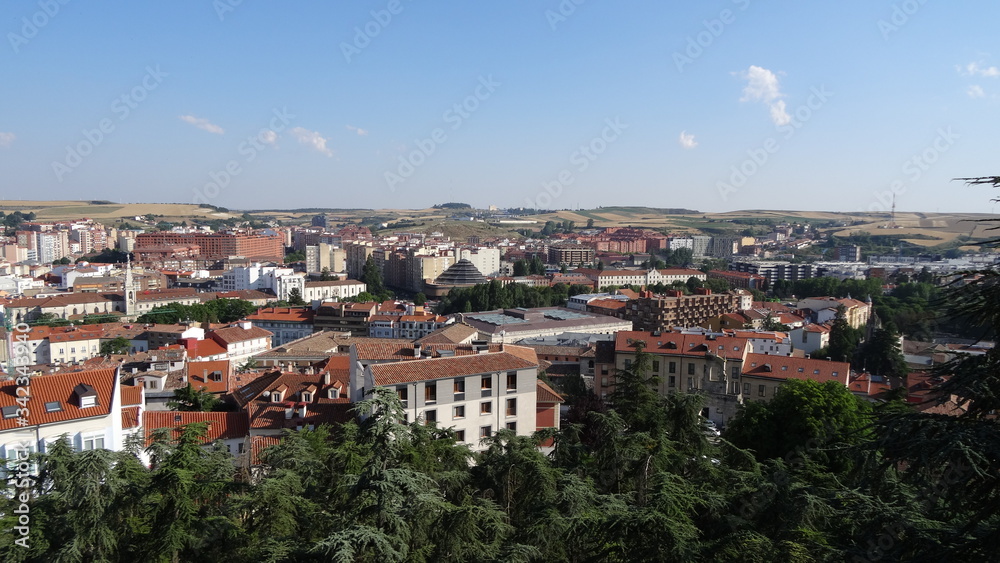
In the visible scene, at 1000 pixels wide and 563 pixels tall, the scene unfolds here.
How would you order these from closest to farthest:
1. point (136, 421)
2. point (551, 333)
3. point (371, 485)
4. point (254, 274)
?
1. point (371, 485)
2. point (136, 421)
3. point (551, 333)
4. point (254, 274)

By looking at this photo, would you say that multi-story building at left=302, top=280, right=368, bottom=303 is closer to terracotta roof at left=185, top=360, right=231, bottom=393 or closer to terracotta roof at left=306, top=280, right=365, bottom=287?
terracotta roof at left=306, top=280, right=365, bottom=287

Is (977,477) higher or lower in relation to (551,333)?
higher

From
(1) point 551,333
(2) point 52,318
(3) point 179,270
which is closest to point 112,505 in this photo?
(1) point 551,333

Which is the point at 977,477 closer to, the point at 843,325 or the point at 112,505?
the point at 112,505

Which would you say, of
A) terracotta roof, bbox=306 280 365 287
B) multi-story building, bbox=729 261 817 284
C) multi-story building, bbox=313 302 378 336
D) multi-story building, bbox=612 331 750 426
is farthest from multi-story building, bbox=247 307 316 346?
multi-story building, bbox=729 261 817 284

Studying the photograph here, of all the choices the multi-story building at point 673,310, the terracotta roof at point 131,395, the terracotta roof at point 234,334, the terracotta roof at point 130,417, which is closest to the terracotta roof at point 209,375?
the terracotta roof at point 131,395

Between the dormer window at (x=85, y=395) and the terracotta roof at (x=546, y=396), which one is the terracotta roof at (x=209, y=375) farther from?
the terracotta roof at (x=546, y=396)

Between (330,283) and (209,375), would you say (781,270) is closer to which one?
(330,283)
